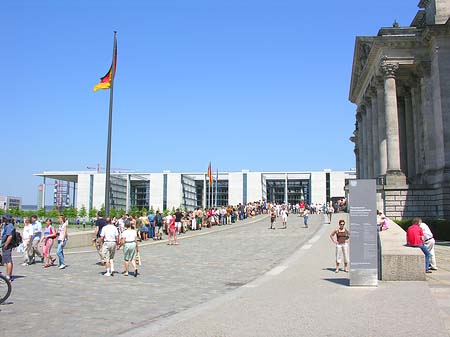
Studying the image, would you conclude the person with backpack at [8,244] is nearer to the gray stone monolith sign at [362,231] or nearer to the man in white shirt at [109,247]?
the man in white shirt at [109,247]

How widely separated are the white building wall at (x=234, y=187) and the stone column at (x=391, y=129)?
90.6 meters

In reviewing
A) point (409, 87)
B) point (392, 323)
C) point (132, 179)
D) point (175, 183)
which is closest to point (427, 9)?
point (409, 87)

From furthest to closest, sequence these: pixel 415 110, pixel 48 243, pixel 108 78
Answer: pixel 415 110 < pixel 108 78 < pixel 48 243

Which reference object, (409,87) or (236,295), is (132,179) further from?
(236,295)

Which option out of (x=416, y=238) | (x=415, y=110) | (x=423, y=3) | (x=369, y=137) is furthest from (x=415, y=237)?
(x=369, y=137)

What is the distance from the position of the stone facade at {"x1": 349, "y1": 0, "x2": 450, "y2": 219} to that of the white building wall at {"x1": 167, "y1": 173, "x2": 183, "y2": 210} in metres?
88.4

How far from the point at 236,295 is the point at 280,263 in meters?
6.91

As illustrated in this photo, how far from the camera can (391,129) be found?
121ft

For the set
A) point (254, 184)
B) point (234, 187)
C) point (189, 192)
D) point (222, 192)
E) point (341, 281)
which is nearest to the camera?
point (341, 281)

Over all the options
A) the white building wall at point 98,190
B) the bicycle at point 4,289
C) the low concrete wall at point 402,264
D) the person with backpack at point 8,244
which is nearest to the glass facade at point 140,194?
the white building wall at point 98,190

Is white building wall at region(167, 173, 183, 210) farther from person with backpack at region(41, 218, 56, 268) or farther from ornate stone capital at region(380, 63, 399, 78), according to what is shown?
person with backpack at region(41, 218, 56, 268)

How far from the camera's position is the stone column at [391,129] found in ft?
119

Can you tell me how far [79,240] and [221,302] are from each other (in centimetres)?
Answer: 1761

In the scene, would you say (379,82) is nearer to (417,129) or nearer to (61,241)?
(417,129)
